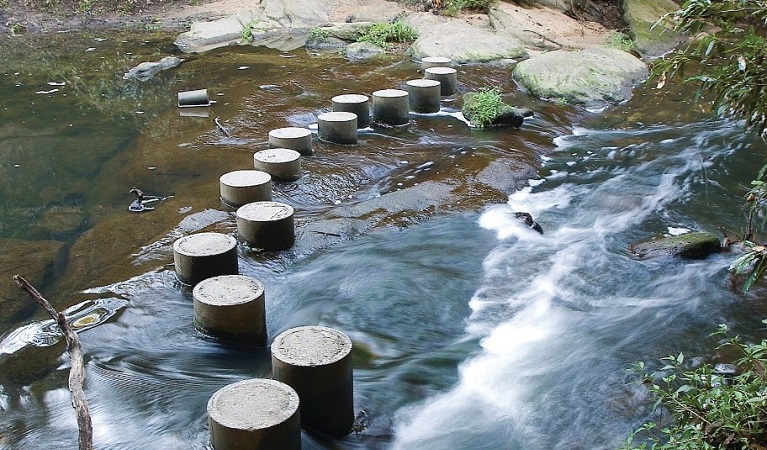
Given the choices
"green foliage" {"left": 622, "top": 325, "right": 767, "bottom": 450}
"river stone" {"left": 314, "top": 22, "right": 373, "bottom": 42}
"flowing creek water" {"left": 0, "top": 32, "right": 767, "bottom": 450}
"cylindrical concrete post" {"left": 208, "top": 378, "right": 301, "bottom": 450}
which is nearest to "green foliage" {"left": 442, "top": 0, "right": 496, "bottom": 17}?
"river stone" {"left": 314, "top": 22, "right": 373, "bottom": 42}

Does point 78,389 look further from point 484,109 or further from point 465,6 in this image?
point 465,6

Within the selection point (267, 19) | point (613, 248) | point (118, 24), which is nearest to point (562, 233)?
point (613, 248)

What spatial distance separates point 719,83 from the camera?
372 cm

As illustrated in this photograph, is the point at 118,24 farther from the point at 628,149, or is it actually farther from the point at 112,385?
the point at 112,385

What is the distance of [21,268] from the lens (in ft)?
22.5

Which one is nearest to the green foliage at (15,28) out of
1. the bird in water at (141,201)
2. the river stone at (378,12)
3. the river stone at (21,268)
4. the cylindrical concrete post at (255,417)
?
the river stone at (378,12)

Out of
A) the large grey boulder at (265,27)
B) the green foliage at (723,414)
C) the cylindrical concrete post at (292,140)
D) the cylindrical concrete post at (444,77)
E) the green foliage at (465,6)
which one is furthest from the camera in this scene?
the green foliage at (465,6)

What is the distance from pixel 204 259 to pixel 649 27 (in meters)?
14.4

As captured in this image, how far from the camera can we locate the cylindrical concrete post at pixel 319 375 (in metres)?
4.56

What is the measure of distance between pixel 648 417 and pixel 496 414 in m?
1.06

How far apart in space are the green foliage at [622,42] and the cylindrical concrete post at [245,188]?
408 inches

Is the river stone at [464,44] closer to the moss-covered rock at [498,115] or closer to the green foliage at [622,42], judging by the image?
the green foliage at [622,42]

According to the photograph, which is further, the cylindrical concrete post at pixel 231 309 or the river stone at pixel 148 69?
the river stone at pixel 148 69

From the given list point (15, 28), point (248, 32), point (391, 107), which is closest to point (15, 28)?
point (15, 28)
